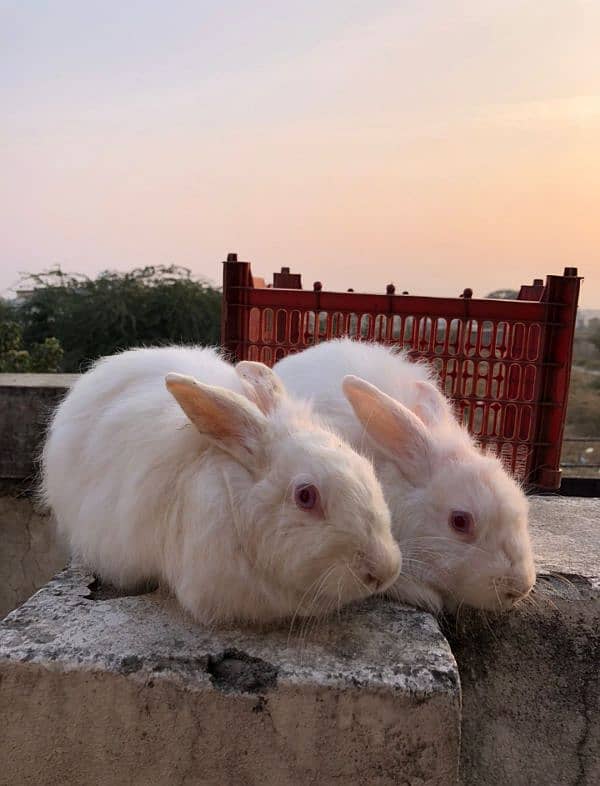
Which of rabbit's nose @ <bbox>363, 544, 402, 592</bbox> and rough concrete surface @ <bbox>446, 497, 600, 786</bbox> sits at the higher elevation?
rabbit's nose @ <bbox>363, 544, 402, 592</bbox>

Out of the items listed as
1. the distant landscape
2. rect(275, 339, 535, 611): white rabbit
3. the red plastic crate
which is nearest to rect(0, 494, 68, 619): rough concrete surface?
the red plastic crate

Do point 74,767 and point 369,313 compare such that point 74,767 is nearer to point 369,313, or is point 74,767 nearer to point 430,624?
point 430,624

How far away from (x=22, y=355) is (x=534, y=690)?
22.2ft

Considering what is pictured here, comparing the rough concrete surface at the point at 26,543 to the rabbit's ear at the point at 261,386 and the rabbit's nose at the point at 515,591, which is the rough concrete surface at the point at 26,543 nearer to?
the rabbit's ear at the point at 261,386

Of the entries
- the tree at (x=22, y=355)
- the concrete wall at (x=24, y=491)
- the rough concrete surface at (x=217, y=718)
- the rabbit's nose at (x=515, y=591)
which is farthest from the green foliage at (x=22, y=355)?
the rabbit's nose at (x=515, y=591)

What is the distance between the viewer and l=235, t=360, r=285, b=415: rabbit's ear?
7.24ft

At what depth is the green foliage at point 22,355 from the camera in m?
7.81

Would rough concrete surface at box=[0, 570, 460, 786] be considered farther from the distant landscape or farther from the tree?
the distant landscape

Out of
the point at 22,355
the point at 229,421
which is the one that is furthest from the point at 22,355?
the point at 229,421

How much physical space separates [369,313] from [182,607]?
2.32 meters

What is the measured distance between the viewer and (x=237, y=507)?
197 centimetres

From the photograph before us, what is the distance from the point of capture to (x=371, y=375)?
115 inches

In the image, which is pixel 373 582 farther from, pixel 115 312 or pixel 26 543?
pixel 115 312

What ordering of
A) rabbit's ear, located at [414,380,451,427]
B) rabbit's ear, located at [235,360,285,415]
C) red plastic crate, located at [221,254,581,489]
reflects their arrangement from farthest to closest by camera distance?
red plastic crate, located at [221,254,581,489], rabbit's ear, located at [414,380,451,427], rabbit's ear, located at [235,360,285,415]
